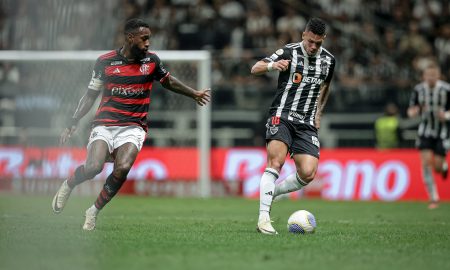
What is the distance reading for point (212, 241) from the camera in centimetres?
1064

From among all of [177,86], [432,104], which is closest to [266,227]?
[177,86]

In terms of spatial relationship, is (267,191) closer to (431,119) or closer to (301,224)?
(301,224)

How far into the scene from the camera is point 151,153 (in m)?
24.1

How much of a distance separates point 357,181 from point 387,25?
7503mm

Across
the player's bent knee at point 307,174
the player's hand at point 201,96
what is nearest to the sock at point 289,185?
the player's bent knee at point 307,174

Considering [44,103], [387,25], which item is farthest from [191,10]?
[44,103]

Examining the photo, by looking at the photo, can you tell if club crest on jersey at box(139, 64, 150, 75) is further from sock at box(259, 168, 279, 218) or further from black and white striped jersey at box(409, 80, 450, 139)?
black and white striped jersey at box(409, 80, 450, 139)

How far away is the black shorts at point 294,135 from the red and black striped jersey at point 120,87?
1782mm

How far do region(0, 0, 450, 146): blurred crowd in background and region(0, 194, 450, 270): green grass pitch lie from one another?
329 inches

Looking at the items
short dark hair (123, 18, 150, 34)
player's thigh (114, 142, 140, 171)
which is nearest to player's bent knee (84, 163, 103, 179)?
player's thigh (114, 142, 140, 171)

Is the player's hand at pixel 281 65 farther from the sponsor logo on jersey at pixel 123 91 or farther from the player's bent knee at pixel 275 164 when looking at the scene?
the sponsor logo on jersey at pixel 123 91

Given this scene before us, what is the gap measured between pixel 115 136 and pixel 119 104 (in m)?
0.43

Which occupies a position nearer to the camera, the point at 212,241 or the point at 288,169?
the point at 212,241

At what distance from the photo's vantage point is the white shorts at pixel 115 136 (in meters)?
11.9
